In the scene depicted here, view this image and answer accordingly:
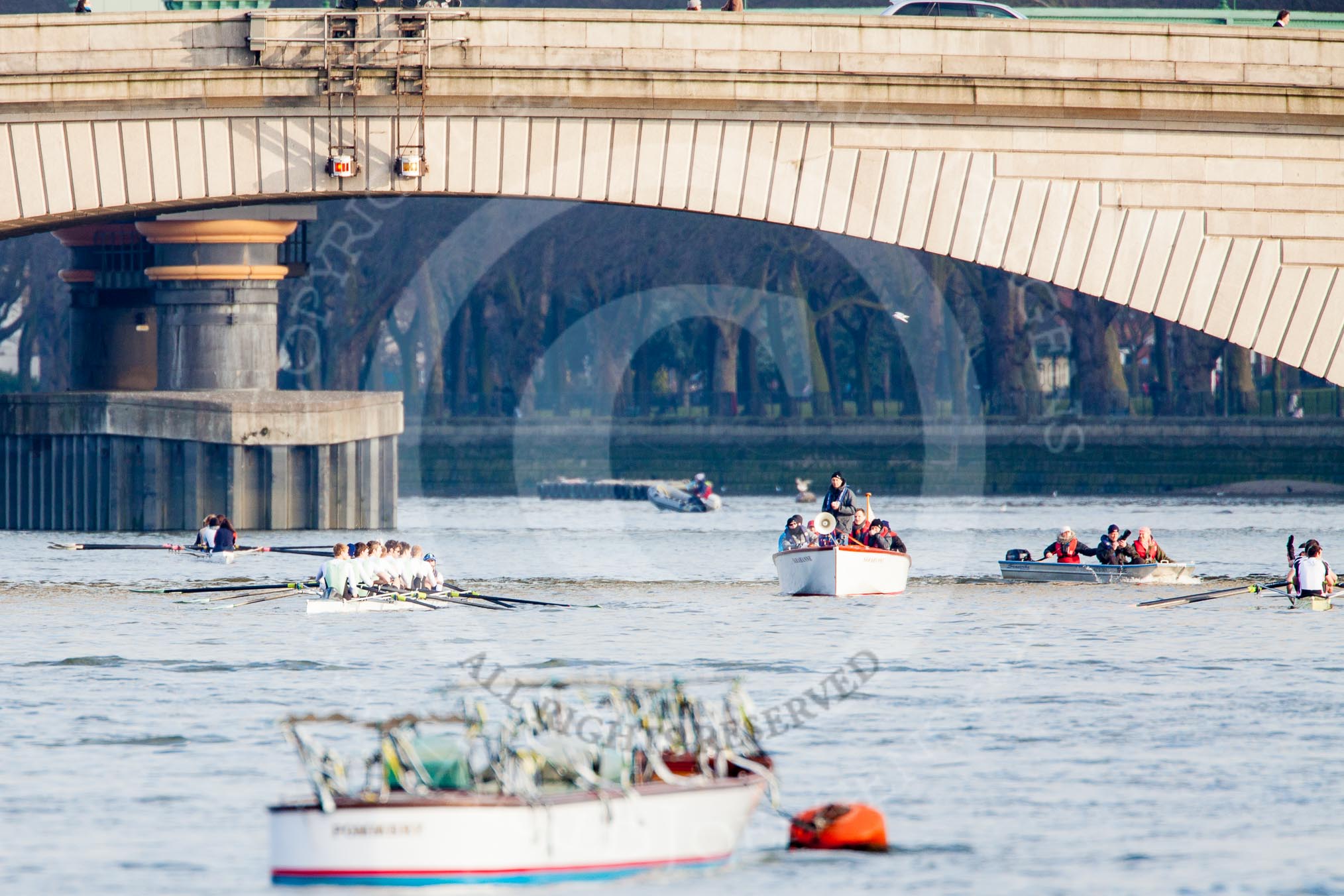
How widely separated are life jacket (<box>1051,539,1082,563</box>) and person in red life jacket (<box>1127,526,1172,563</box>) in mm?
1173

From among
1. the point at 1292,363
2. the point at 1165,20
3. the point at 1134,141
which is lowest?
the point at 1292,363

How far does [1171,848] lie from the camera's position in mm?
21625

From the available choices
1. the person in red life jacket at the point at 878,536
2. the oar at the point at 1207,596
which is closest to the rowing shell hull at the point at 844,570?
the person in red life jacket at the point at 878,536

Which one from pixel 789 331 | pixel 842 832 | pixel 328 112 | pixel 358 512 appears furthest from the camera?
pixel 789 331

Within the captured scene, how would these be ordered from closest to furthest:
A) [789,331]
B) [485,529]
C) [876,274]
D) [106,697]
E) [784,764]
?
1. [784,764]
2. [106,697]
3. [485,529]
4. [876,274]
5. [789,331]

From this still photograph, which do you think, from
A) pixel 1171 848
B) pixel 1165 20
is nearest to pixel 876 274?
pixel 1165 20

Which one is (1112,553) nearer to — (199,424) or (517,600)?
(517,600)

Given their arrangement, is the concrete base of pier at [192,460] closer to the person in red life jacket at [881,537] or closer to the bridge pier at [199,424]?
the bridge pier at [199,424]

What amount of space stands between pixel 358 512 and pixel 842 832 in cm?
4532

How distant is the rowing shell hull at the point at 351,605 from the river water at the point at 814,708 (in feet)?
1.88

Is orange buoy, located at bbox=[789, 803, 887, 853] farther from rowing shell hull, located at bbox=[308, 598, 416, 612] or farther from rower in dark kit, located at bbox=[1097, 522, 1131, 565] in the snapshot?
rower in dark kit, located at bbox=[1097, 522, 1131, 565]

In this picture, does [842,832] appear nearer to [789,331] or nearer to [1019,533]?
[1019,533]

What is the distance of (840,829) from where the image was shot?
70.1 ft

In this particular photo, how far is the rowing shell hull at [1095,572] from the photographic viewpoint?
157ft
